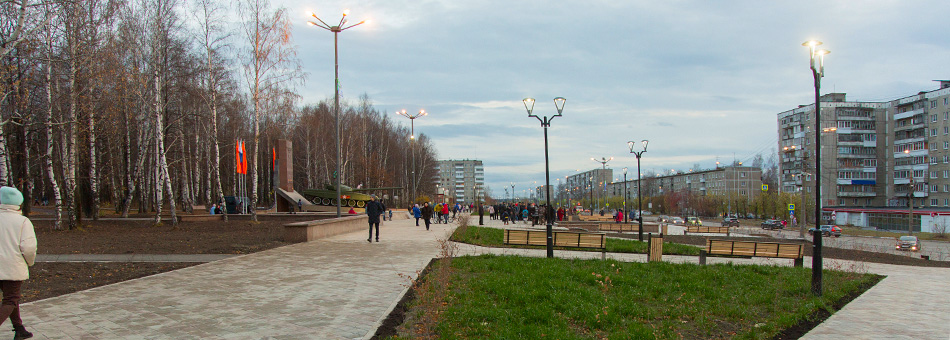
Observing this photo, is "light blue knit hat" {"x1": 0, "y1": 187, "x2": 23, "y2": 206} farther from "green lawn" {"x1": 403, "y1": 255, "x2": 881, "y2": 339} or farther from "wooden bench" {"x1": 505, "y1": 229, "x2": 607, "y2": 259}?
"wooden bench" {"x1": 505, "y1": 229, "x2": 607, "y2": 259}

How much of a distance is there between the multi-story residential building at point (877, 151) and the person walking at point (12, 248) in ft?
231

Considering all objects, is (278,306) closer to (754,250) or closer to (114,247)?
(114,247)

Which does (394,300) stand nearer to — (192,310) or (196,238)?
(192,310)

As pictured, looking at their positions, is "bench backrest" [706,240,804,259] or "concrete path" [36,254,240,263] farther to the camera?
"bench backrest" [706,240,804,259]

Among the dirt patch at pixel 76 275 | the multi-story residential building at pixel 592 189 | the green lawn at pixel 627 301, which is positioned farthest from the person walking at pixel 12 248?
the multi-story residential building at pixel 592 189

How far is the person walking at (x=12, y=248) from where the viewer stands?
5.08 metres

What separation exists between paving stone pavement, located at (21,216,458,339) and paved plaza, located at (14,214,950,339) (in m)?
0.01

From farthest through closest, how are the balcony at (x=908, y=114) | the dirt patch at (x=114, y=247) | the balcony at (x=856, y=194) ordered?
1. the balcony at (x=856, y=194)
2. the balcony at (x=908, y=114)
3. the dirt patch at (x=114, y=247)

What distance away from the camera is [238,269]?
1071 centimetres

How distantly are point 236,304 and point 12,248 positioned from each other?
2.69 meters

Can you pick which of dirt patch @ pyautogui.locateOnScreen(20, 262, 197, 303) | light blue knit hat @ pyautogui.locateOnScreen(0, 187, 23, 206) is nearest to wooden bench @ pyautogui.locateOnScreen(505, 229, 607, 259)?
dirt patch @ pyautogui.locateOnScreen(20, 262, 197, 303)

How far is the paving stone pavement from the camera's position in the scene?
5.87 metres

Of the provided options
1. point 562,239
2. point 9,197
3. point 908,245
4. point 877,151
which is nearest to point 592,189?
point 877,151

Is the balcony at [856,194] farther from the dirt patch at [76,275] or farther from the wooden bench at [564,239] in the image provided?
the dirt patch at [76,275]
